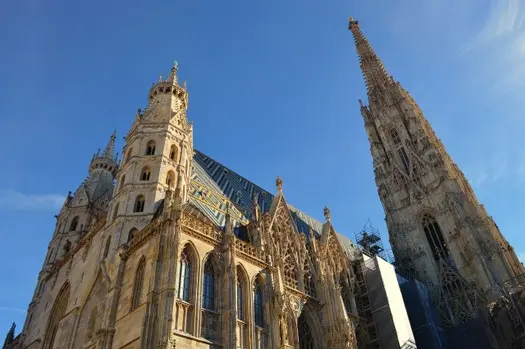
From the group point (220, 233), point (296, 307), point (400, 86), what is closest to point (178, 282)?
point (220, 233)

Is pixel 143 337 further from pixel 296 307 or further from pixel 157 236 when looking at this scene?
pixel 296 307

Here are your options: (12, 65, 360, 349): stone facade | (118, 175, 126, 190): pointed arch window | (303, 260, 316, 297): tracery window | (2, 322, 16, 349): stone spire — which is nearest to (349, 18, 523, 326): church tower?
(12, 65, 360, 349): stone facade

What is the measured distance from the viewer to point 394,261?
127ft

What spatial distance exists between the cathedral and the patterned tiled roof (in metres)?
0.14

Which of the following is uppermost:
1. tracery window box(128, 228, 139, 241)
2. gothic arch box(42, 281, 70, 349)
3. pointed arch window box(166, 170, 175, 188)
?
pointed arch window box(166, 170, 175, 188)

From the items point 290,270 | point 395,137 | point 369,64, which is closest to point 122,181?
point 290,270

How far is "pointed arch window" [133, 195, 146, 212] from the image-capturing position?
22469 millimetres

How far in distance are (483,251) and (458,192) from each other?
20.2 feet

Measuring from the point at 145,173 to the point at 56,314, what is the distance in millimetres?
9945

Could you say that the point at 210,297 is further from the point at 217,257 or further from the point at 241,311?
the point at 217,257

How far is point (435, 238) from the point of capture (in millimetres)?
37562

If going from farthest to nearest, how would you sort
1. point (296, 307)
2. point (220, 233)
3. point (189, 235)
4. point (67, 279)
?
point (67, 279)
point (296, 307)
point (220, 233)
point (189, 235)

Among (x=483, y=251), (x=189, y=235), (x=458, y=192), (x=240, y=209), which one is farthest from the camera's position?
(x=458, y=192)

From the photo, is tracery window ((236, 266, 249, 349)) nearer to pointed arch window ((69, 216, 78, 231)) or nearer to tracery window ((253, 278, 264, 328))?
tracery window ((253, 278, 264, 328))
